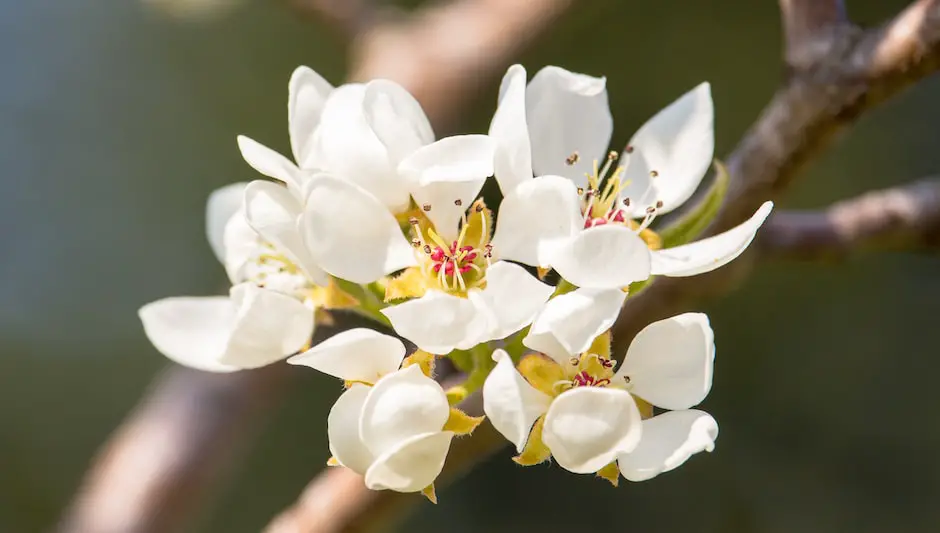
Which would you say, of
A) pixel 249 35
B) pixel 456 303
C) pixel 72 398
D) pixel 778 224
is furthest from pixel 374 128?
pixel 72 398

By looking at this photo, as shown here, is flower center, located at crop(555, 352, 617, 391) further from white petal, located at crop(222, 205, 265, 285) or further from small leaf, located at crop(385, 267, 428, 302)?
white petal, located at crop(222, 205, 265, 285)

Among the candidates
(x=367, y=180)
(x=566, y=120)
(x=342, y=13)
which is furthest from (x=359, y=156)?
(x=342, y=13)

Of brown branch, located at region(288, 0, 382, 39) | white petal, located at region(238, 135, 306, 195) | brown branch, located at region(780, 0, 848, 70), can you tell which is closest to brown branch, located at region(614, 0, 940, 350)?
brown branch, located at region(780, 0, 848, 70)

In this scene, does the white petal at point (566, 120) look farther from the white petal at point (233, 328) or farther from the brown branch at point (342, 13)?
the brown branch at point (342, 13)

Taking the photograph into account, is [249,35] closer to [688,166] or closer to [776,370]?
[776,370]

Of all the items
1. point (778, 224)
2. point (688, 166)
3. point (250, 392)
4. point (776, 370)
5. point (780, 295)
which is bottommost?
point (776, 370)

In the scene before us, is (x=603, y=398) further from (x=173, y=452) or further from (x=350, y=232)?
(x=173, y=452)

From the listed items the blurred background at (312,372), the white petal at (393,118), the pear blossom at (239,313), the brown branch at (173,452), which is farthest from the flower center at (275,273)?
the blurred background at (312,372)
